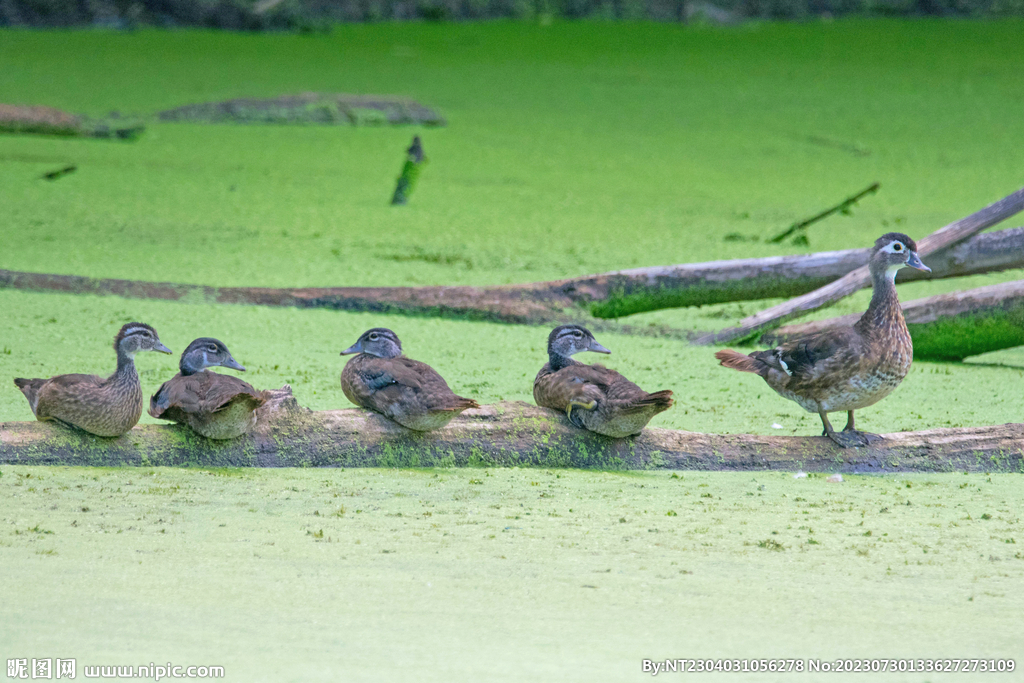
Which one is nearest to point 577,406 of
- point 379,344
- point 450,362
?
point 379,344

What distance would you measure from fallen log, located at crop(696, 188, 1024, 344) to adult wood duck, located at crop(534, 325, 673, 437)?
1560 millimetres

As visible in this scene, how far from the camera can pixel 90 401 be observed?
8.72 feet

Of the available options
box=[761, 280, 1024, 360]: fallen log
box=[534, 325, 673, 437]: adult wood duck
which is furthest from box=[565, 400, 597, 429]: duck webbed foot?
box=[761, 280, 1024, 360]: fallen log

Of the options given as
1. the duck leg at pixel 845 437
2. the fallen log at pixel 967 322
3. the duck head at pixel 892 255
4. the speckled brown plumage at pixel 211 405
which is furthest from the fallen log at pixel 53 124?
the duck leg at pixel 845 437

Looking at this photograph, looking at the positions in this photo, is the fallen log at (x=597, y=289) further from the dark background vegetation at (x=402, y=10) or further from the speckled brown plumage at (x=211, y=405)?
the dark background vegetation at (x=402, y=10)

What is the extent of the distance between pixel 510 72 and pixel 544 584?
8.62m

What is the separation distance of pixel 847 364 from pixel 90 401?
169 cm

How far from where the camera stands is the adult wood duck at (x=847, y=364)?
9.60 feet

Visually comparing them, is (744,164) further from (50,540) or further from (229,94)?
Answer: (50,540)

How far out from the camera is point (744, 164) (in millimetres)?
8273

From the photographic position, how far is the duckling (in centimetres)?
278

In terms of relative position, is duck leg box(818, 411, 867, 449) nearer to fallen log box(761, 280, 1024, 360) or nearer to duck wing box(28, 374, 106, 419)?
fallen log box(761, 280, 1024, 360)

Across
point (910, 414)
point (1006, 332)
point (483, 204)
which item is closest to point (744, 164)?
point (483, 204)

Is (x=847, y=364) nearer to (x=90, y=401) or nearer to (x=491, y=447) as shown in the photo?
(x=491, y=447)
